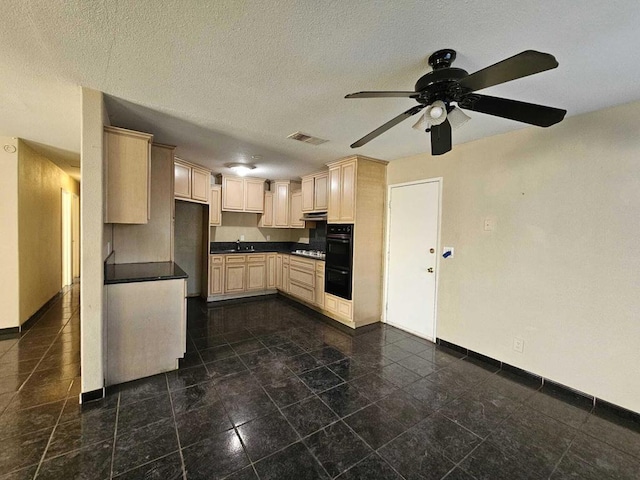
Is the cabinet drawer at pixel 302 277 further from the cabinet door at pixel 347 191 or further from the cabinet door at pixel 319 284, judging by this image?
the cabinet door at pixel 347 191

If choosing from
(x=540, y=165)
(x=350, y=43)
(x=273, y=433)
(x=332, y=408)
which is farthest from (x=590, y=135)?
(x=273, y=433)

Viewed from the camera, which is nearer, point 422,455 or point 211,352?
point 422,455

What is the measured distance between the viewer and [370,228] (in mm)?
4043

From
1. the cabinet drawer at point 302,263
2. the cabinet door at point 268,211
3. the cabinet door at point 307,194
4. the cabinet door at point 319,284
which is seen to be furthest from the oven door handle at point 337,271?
the cabinet door at point 268,211

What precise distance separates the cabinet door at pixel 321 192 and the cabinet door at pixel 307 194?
0.09m

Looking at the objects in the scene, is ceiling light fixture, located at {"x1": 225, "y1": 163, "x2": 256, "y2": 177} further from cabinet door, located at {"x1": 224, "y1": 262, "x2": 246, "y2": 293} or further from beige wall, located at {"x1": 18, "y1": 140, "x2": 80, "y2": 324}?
beige wall, located at {"x1": 18, "y1": 140, "x2": 80, "y2": 324}

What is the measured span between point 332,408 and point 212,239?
4270 millimetres

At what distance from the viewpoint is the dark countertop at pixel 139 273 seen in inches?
94.3

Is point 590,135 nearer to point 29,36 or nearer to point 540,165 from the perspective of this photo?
point 540,165

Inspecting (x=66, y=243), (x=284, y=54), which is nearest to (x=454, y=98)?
(x=284, y=54)

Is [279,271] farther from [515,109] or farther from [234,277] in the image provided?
[515,109]

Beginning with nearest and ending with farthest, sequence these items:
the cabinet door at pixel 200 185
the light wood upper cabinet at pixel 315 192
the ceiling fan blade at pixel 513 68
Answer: the ceiling fan blade at pixel 513 68
the cabinet door at pixel 200 185
the light wood upper cabinet at pixel 315 192

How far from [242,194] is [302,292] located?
228cm

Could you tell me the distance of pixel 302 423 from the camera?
76.9 inches
